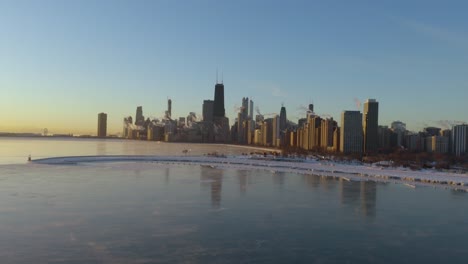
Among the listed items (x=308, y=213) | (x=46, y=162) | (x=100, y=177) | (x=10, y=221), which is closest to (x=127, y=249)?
(x=10, y=221)

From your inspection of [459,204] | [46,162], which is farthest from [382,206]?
[46,162]

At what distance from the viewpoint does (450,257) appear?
1119 cm

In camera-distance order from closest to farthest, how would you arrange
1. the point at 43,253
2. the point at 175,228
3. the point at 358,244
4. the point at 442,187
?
1. the point at 43,253
2. the point at 358,244
3. the point at 175,228
4. the point at 442,187

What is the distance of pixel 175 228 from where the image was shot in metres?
13.5

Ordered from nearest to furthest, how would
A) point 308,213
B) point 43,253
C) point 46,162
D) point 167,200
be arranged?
point 43,253 → point 308,213 → point 167,200 → point 46,162

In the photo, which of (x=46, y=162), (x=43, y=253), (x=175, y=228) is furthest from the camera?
(x=46, y=162)

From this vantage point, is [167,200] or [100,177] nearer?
[167,200]

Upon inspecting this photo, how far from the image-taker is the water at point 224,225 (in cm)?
1086

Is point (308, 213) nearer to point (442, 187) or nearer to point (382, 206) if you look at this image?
point (382, 206)

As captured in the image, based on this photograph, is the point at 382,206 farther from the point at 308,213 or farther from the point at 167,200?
the point at 167,200

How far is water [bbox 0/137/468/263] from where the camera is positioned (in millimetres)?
10859

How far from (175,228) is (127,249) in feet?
8.68

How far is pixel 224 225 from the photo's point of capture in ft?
46.5

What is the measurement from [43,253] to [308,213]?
386 inches
